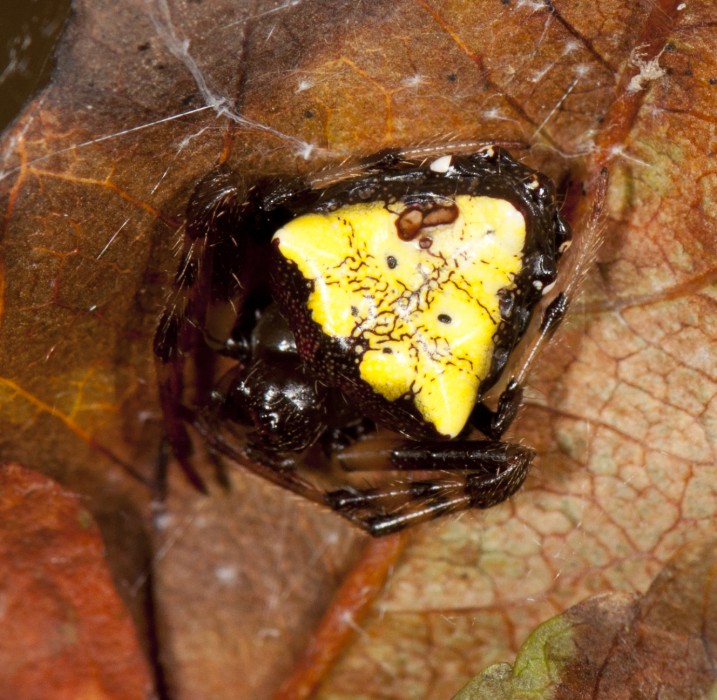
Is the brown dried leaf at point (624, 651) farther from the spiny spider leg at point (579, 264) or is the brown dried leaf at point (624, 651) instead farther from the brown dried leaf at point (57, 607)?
the brown dried leaf at point (57, 607)

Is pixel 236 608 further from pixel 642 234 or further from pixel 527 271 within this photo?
pixel 642 234

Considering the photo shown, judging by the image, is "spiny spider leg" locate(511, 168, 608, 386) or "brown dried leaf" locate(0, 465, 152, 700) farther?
"brown dried leaf" locate(0, 465, 152, 700)

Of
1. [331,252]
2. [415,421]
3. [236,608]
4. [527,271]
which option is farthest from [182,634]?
[527,271]

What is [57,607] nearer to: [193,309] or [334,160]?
[193,309]

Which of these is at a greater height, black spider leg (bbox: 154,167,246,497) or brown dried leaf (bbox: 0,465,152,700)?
black spider leg (bbox: 154,167,246,497)

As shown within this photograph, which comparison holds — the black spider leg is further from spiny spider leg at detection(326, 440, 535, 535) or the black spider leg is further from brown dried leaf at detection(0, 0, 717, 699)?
spiny spider leg at detection(326, 440, 535, 535)

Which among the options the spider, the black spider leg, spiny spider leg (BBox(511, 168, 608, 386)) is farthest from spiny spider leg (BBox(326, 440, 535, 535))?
the black spider leg
